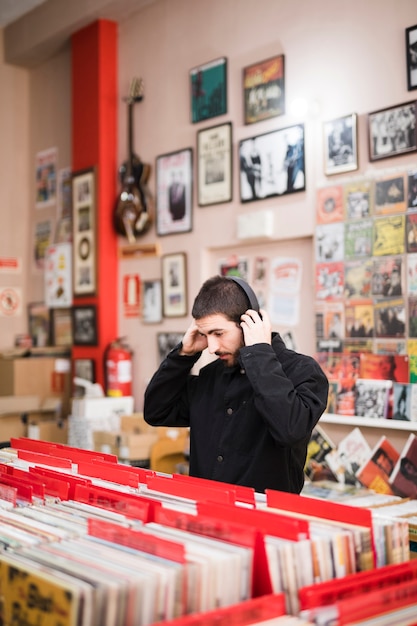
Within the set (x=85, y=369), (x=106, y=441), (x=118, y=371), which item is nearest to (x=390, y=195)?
(x=106, y=441)

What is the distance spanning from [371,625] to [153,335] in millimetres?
4050

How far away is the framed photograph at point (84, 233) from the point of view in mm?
5492

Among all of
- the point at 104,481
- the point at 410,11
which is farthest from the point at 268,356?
the point at 410,11

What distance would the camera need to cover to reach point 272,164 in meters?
4.30

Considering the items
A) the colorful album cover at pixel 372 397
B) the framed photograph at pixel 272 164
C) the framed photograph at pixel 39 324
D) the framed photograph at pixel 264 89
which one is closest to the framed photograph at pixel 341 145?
the framed photograph at pixel 272 164

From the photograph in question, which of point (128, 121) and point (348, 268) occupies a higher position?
point (128, 121)

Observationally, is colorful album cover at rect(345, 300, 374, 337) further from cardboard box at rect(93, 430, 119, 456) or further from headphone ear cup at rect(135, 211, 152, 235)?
headphone ear cup at rect(135, 211, 152, 235)

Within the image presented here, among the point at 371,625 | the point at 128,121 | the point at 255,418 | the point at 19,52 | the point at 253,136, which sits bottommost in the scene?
the point at 371,625

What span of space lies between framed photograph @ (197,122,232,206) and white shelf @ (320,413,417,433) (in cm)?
152

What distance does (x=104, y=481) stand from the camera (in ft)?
6.05

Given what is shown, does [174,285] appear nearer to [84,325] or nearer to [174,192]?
[174,192]

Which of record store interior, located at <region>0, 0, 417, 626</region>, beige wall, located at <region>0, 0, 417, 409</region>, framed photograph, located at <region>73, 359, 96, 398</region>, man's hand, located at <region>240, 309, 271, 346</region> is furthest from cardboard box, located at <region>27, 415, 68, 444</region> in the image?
man's hand, located at <region>240, 309, 271, 346</region>

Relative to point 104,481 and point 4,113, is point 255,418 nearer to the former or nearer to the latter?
point 104,481

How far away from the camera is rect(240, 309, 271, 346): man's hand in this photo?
2.16 metres
